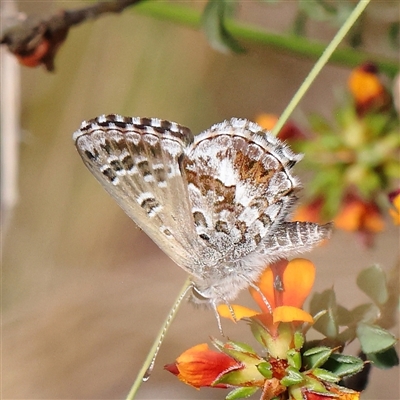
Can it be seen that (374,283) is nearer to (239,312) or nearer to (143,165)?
(239,312)

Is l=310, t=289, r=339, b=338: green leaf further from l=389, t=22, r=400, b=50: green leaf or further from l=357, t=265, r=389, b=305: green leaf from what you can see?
l=389, t=22, r=400, b=50: green leaf

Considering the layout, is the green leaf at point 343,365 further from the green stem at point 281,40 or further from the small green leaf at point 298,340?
the green stem at point 281,40

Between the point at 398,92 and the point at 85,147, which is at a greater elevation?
the point at 398,92

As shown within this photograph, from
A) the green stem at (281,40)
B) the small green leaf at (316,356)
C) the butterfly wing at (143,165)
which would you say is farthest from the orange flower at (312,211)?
the small green leaf at (316,356)

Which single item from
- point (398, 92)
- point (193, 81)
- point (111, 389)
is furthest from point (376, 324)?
point (193, 81)

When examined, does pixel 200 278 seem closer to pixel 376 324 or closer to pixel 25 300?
pixel 376 324
